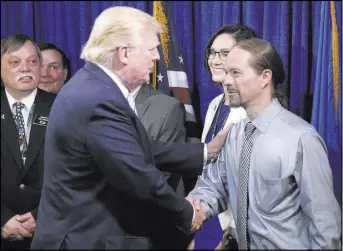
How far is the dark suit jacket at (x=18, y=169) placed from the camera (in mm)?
2691

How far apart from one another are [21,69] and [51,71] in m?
0.58

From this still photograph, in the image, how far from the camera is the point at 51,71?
339cm

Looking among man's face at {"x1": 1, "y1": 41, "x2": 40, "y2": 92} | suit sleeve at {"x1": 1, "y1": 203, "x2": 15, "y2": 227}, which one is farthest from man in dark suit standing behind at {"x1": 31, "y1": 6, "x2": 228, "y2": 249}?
man's face at {"x1": 1, "y1": 41, "x2": 40, "y2": 92}

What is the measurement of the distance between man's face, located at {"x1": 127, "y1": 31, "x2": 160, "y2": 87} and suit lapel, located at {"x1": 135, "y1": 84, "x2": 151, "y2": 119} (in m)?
0.64

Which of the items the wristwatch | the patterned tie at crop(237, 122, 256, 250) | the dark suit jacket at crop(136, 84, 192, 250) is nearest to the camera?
the patterned tie at crop(237, 122, 256, 250)

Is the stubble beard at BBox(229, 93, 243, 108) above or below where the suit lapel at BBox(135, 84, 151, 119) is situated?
above

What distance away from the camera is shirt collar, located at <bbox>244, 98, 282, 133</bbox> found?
2268 millimetres

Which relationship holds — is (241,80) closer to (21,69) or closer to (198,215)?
(198,215)

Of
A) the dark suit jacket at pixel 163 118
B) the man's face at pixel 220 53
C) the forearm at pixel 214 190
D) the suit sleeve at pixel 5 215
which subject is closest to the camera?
the forearm at pixel 214 190

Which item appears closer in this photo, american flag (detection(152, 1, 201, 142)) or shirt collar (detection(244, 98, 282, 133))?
shirt collar (detection(244, 98, 282, 133))

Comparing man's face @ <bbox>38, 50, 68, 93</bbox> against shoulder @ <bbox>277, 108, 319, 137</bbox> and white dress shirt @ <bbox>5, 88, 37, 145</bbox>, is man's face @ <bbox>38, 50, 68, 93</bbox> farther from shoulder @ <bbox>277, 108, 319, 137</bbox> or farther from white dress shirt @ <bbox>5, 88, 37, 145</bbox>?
shoulder @ <bbox>277, 108, 319, 137</bbox>

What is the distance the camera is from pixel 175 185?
111 inches

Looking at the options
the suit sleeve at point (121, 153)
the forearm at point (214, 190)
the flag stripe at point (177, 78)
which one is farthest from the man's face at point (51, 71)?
the suit sleeve at point (121, 153)

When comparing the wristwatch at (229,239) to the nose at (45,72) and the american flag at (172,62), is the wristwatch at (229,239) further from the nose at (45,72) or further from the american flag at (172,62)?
the nose at (45,72)
